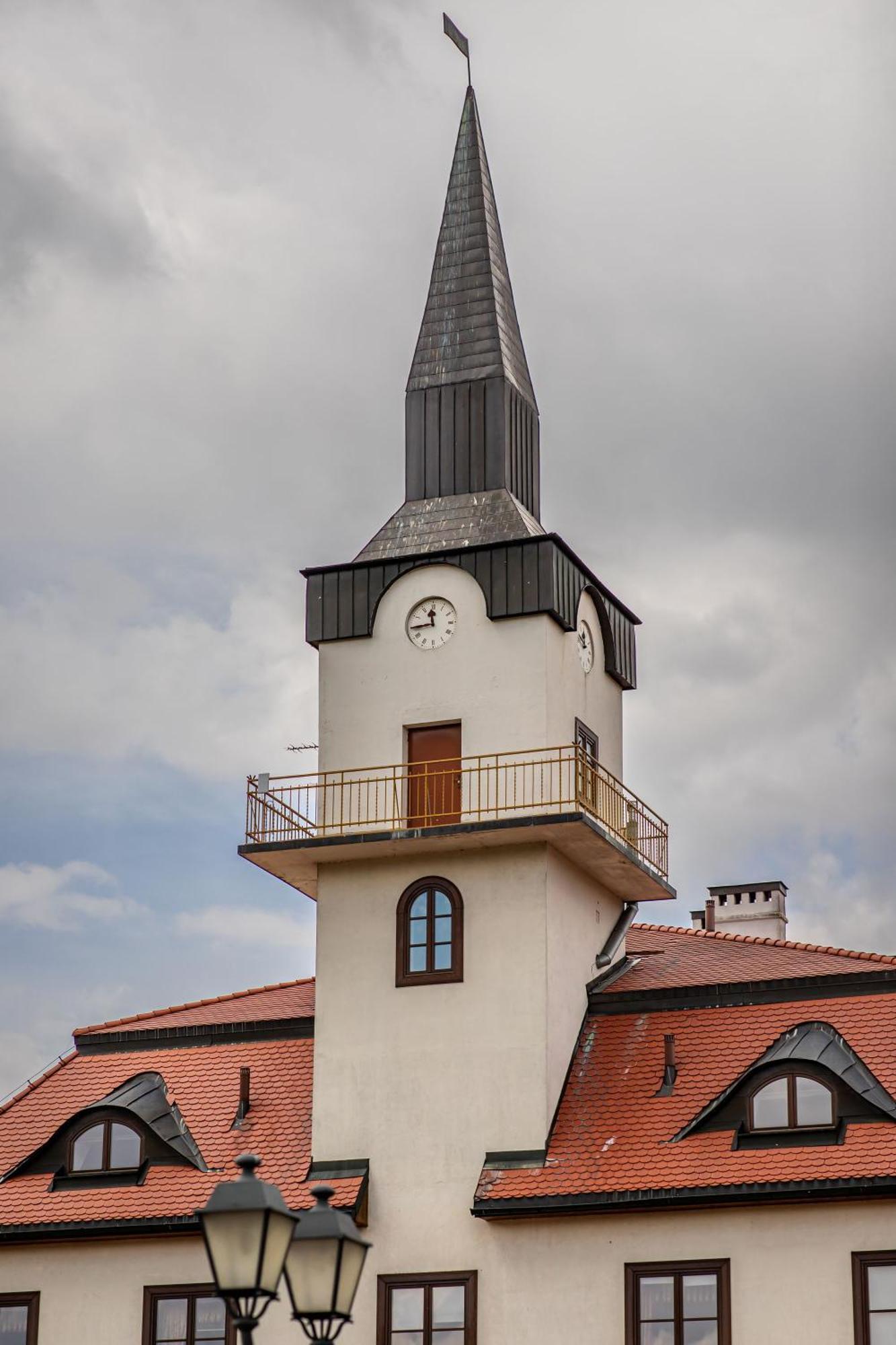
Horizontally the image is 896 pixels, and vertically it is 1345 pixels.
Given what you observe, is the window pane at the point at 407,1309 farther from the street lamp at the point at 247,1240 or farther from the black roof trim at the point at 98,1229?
the street lamp at the point at 247,1240

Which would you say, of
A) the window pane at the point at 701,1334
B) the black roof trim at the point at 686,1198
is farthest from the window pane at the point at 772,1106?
the window pane at the point at 701,1334

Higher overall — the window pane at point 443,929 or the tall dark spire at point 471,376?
the tall dark spire at point 471,376

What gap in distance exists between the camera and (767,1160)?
86.3ft

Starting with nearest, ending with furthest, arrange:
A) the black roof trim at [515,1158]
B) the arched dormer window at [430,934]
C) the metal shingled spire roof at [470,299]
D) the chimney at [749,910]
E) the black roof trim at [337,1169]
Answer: the black roof trim at [515,1158], the black roof trim at [337,1169], the arched dormer window at [430,934], the metal shingled spire roof at [470,299], the chimney at [749,910]

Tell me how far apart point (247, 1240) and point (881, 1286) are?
14.3 m

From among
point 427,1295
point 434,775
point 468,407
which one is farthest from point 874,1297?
point 468,407

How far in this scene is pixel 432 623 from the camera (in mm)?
31078

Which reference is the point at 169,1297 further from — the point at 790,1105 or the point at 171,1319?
the point at 790,1105

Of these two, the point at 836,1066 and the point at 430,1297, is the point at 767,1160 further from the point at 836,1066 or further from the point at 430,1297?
the point at 430,1297

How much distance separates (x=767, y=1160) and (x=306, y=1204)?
6.29 m

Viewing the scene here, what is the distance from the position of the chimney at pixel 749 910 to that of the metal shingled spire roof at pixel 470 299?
10.3 meters

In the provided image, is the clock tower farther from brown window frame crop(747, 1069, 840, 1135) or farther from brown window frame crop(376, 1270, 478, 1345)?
brown window frame crop(747, 1069, 840, 1135)

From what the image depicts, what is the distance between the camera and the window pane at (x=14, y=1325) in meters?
29.0

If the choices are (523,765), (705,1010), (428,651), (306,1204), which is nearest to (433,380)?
(428,651)
